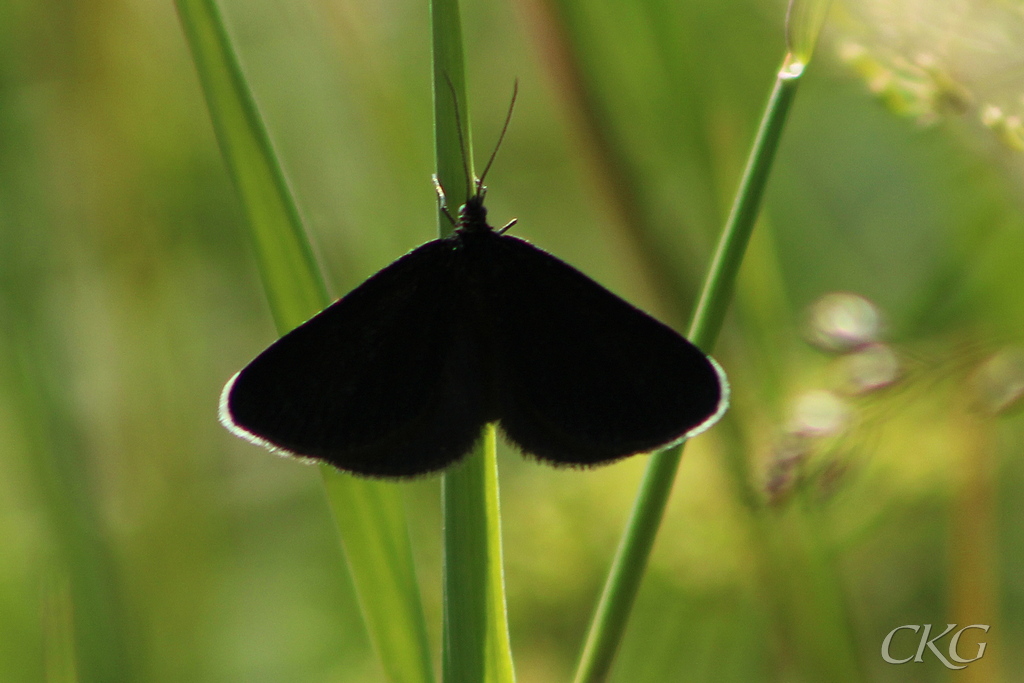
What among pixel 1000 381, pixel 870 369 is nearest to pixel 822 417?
pixel 870 369

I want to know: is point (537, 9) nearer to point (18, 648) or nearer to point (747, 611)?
point (747, 611)

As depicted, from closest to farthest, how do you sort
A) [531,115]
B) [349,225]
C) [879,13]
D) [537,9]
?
[879,13]
[537,9]
[349,225]
[531,115]

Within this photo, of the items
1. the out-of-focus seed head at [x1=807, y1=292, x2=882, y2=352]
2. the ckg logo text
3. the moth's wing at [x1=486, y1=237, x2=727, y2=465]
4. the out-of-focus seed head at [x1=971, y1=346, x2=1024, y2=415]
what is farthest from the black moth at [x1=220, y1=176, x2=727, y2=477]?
the ckg logo text

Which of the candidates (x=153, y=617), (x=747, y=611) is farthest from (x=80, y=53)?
(x=747, y=611)

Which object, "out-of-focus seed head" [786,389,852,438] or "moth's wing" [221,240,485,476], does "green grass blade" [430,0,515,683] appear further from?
"out-of-focus seed head" [786,389,852,438]

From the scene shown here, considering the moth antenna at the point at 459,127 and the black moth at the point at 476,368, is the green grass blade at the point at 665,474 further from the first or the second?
the moth antenna at the point at 459,127

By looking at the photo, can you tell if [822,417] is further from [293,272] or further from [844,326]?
[293,272]
